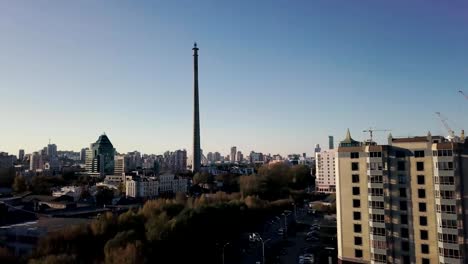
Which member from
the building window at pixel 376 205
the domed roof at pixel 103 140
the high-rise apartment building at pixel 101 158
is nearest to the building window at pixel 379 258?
the building window at pixel 376 205

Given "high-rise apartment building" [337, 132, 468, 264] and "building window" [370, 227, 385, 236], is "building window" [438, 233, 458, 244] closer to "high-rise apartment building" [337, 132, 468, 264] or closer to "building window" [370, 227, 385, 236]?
"high-rise apartment building" [337, 132, 468, 264]

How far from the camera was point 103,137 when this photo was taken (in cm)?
7812

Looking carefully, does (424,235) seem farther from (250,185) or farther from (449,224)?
(250,185)

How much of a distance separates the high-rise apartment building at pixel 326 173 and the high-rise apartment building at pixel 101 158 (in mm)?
38796

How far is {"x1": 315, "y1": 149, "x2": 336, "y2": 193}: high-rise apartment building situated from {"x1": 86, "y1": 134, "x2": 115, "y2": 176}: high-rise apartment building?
38.8m

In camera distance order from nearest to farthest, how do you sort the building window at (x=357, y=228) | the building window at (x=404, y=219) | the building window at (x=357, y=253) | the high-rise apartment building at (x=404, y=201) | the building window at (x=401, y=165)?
the high-rise apartment building at (x=404, y=201) < the building window at (x=404, y=219) < the building window at (x=401, y=165) < the building window at (x=357, y=253) < the building window at (x=357, y=228)

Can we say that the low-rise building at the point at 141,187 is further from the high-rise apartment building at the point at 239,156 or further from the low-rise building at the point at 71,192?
the high-rise apartment building at the point at 239,156

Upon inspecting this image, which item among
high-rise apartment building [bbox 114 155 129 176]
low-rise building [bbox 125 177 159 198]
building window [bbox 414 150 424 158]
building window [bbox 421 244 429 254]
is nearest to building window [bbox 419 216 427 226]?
building window [bbox 421 244 429 254]

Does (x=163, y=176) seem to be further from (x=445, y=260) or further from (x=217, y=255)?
(x=445, y=260)

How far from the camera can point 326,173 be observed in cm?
5412

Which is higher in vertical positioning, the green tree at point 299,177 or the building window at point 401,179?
the building window at point 401,179

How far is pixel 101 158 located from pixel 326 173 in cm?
4221

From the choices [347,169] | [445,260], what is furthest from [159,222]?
[445,260]

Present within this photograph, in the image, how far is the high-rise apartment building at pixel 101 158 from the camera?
241ft
